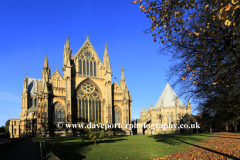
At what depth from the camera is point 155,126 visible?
5741 cm

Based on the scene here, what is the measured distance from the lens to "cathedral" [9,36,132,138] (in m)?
39.0

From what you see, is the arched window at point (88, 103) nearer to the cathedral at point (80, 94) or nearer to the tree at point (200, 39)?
the cathedral at point (80, 94)

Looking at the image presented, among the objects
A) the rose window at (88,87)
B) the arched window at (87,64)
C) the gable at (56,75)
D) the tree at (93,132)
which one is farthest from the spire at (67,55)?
the tree at (93,132)

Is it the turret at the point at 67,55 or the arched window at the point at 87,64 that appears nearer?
the turret at the point at 67,55

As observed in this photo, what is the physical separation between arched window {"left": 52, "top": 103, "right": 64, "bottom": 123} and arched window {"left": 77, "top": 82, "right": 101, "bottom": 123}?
3618 mm

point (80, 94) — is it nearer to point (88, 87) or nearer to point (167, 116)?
point (88, 87)

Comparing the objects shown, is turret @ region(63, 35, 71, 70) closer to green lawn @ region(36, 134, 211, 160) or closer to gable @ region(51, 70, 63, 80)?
gable @ region(51, 70, 63, 80)

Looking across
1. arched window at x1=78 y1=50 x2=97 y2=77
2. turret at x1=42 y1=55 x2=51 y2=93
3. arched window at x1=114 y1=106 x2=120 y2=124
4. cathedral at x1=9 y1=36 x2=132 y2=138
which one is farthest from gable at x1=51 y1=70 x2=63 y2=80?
arched window at x1=114 y1=106 x2=120 y2=124

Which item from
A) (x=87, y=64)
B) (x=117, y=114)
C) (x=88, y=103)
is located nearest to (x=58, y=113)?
(x=88, y=103)

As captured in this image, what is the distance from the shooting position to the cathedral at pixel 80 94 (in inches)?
1537

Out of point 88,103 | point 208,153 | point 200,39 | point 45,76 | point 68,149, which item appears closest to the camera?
point 200,39

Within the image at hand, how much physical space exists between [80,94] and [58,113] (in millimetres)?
6322

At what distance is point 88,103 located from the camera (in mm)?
44531

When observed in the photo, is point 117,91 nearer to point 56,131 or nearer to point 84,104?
point 84,104
